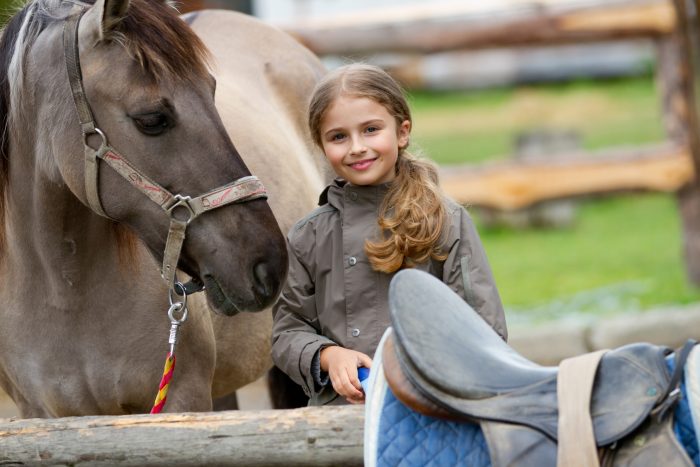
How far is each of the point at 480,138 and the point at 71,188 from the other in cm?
1202

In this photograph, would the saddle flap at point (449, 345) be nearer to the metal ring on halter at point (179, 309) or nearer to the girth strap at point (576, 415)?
the girth strap at point (576, 415)

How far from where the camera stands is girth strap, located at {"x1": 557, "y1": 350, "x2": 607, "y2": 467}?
150 cm

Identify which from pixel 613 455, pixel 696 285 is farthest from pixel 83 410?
pixel 696 285

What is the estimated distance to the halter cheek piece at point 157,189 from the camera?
97.0 inches

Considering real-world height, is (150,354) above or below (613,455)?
below

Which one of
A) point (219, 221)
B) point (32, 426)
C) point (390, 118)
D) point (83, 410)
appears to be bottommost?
point (83, 410)

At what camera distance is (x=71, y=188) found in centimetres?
259

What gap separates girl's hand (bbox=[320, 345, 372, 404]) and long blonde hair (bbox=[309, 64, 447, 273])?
0.21 metres

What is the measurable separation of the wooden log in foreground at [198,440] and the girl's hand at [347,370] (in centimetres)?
35

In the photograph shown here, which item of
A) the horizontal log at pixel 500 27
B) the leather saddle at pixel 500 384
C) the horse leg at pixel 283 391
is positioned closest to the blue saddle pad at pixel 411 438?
the leather saddle at pixel 500 384

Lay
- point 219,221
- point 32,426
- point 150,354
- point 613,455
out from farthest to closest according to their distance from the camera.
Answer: point 150,354
point 219,221
point 32,426
point 613,455

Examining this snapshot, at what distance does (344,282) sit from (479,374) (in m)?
0.88

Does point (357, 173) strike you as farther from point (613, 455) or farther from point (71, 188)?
point (613, 455)

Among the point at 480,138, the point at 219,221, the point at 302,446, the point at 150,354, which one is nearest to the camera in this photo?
the point at 302,446
